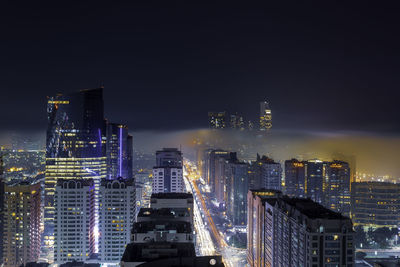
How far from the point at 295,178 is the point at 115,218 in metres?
12.3

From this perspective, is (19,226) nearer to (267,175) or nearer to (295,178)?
(267,175)

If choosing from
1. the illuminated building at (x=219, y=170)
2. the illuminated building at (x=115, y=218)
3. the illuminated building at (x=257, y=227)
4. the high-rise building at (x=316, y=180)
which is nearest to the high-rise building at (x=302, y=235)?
the illuminated building at (x=257, y=227)

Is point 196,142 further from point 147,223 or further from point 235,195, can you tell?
point 147,223

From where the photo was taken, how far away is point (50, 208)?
856 inches

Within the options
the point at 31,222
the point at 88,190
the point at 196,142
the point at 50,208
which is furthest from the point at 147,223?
the point at 196,142

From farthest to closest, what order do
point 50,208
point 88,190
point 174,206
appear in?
1. point 50,208
2. point 88,190
3. point 174,206

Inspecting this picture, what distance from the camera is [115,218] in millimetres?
16125

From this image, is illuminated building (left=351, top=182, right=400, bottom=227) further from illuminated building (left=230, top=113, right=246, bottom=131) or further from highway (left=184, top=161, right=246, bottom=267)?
illuminated building (left=230, top=113, right=246, bottom=131)

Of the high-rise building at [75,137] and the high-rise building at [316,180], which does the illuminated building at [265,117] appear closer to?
the high-rise building at [316,180]

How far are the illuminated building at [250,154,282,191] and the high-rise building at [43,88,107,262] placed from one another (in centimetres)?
968

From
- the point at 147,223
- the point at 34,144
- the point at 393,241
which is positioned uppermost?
the point at 34,144

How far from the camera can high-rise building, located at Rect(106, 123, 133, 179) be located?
2841cm

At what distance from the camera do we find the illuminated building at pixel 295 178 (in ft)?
79.0

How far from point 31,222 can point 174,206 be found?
6.36 metres
